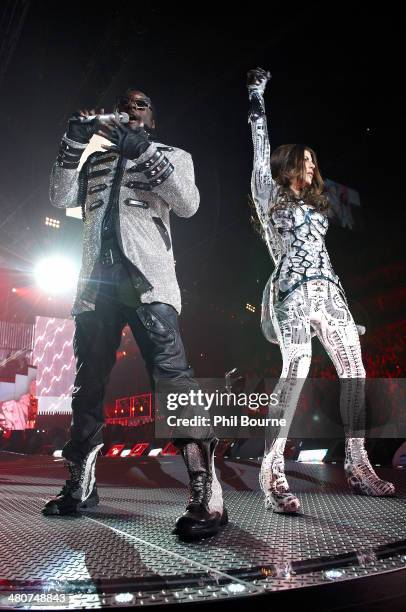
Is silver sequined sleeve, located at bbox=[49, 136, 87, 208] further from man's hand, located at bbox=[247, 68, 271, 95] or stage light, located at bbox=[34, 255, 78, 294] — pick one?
stage light, located at bbox=[34, 255, 78, 294]

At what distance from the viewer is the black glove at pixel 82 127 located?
1590mm

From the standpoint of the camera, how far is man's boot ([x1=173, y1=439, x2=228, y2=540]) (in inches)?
49.3

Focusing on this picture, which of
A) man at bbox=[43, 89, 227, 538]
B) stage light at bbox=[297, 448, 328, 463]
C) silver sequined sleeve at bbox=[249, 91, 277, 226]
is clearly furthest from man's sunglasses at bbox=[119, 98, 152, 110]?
stage light at bbox=[297, 448, 328, 463]

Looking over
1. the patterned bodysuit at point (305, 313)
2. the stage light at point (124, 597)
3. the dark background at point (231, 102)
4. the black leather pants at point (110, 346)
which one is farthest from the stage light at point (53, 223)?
the stage light at point (124, 597)

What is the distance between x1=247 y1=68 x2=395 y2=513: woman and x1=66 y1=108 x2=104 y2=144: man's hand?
3.18 feet

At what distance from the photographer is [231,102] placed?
5.18m

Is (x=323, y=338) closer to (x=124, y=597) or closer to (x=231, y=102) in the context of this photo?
(x=124, y=597)

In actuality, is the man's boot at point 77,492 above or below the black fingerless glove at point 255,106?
below

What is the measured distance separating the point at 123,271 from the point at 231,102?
4.11 metres

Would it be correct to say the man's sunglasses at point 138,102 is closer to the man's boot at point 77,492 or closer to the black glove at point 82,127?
the black glove at point 82,127

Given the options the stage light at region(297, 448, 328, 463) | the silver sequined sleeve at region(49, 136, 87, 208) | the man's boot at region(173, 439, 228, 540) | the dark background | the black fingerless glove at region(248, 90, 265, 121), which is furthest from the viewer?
the stage light at region(297, 448, 328, 463)

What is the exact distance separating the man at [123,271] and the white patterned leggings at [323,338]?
639 millimetres

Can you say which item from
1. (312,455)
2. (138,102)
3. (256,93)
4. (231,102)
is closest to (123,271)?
(138,102)

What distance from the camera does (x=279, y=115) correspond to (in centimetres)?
510
